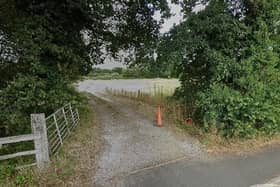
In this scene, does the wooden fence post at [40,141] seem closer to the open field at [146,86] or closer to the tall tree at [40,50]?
the tall tree at [40,50]

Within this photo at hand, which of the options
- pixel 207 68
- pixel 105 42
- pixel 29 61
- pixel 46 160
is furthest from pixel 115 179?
pixel 105 42

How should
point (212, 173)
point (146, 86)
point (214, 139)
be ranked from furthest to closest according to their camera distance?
point (146, 86), point (214, 139), point (212, 173)

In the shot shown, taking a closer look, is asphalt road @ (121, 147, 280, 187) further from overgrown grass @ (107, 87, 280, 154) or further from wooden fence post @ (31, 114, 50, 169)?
wooden fence post @ (31, 114, 50, 169)

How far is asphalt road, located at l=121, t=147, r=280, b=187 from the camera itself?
18.4 feet

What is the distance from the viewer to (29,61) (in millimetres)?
8414

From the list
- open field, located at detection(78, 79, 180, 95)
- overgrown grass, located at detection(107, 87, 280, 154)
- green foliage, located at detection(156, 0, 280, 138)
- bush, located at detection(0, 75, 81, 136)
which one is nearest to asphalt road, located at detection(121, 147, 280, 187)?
overgrown grass, located at detection(107, 87, 280, 154)

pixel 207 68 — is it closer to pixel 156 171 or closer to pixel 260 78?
pixel 260 78

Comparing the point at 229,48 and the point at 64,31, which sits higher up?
the point at 64,31

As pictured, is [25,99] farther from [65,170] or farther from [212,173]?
[212,173]

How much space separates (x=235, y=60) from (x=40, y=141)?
6.27m

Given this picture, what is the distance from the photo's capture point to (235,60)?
343 inches

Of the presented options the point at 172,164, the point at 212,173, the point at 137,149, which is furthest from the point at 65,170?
the point at 212,173

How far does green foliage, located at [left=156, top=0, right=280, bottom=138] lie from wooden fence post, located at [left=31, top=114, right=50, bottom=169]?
14.5ft

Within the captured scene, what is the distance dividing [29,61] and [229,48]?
20.8 ft
